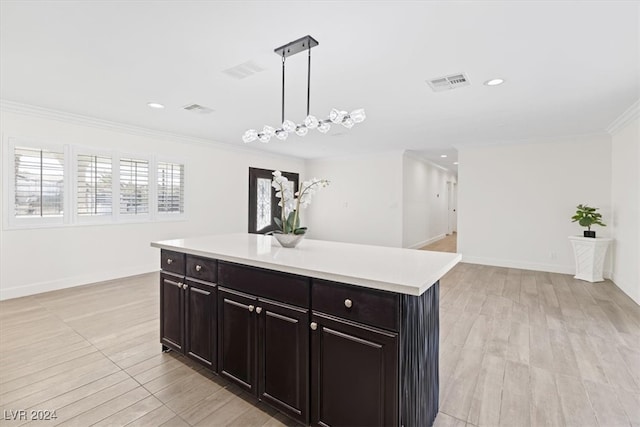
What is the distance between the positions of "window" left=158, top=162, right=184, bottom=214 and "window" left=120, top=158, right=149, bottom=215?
0.23 m

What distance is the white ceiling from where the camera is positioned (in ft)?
6.47

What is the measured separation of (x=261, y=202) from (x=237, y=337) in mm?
5549

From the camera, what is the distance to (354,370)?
1.47 metres

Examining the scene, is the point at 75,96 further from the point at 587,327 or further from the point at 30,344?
the point at 587,327

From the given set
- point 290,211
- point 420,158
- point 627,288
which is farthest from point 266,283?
point 420,158

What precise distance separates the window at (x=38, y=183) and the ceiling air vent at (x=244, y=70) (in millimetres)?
3042

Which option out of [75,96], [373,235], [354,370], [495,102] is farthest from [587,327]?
[75,96]

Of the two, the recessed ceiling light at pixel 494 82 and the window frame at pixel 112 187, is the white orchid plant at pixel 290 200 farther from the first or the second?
the window frame at pixel 112 187

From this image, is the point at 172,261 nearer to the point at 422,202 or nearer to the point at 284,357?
the point at 284,357

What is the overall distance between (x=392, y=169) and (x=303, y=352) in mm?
6109

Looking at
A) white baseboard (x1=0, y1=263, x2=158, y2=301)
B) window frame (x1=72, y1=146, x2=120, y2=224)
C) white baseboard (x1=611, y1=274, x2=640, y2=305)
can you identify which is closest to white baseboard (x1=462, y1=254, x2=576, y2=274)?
white baseboard (x1=611, y1=274, x2=640, y2=305)

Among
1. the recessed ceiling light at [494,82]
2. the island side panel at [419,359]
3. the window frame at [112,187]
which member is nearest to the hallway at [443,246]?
the recessed ceiling light at [494,82]

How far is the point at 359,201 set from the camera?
25.6ft

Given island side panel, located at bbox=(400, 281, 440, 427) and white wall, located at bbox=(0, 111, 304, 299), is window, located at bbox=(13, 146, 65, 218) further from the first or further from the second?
island side panel, located at bbox=(400, 281, 440, 427)
